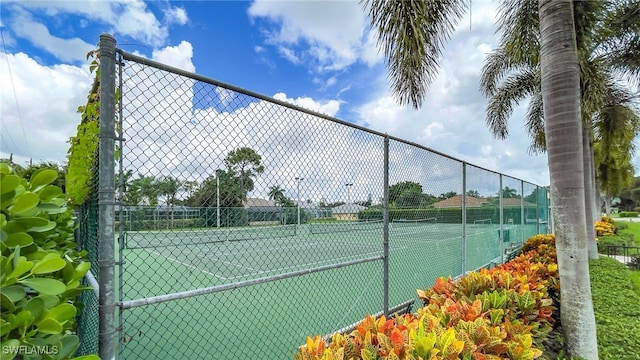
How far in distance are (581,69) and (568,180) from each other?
5.43 m

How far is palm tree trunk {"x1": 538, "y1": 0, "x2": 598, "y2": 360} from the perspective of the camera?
9.91 ft

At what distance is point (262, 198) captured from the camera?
8.63ft

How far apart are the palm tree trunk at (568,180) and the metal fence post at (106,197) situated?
3.61 metres

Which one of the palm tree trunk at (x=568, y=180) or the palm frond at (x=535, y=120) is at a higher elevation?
the palm frond at (x=535, y=120)

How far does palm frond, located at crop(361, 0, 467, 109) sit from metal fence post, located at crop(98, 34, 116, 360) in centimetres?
282

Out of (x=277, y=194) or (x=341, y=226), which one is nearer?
(x=277, y=194)

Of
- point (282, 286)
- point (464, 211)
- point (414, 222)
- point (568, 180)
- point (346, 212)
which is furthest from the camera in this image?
→ point (282, 286)

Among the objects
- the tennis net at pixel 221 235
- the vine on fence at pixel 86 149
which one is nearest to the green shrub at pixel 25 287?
the vine on fence at pixel 86 149

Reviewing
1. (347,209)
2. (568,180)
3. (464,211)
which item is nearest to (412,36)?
(347,209)

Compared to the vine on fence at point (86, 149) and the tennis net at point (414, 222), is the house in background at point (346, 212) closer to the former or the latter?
the tennis net at point (414, 222)

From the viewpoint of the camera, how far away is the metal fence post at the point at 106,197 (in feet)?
5.30

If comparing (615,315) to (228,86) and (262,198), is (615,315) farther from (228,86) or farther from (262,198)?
(228,86)

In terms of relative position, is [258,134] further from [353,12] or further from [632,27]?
[632,27]

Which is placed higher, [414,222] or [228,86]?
[228,86]
